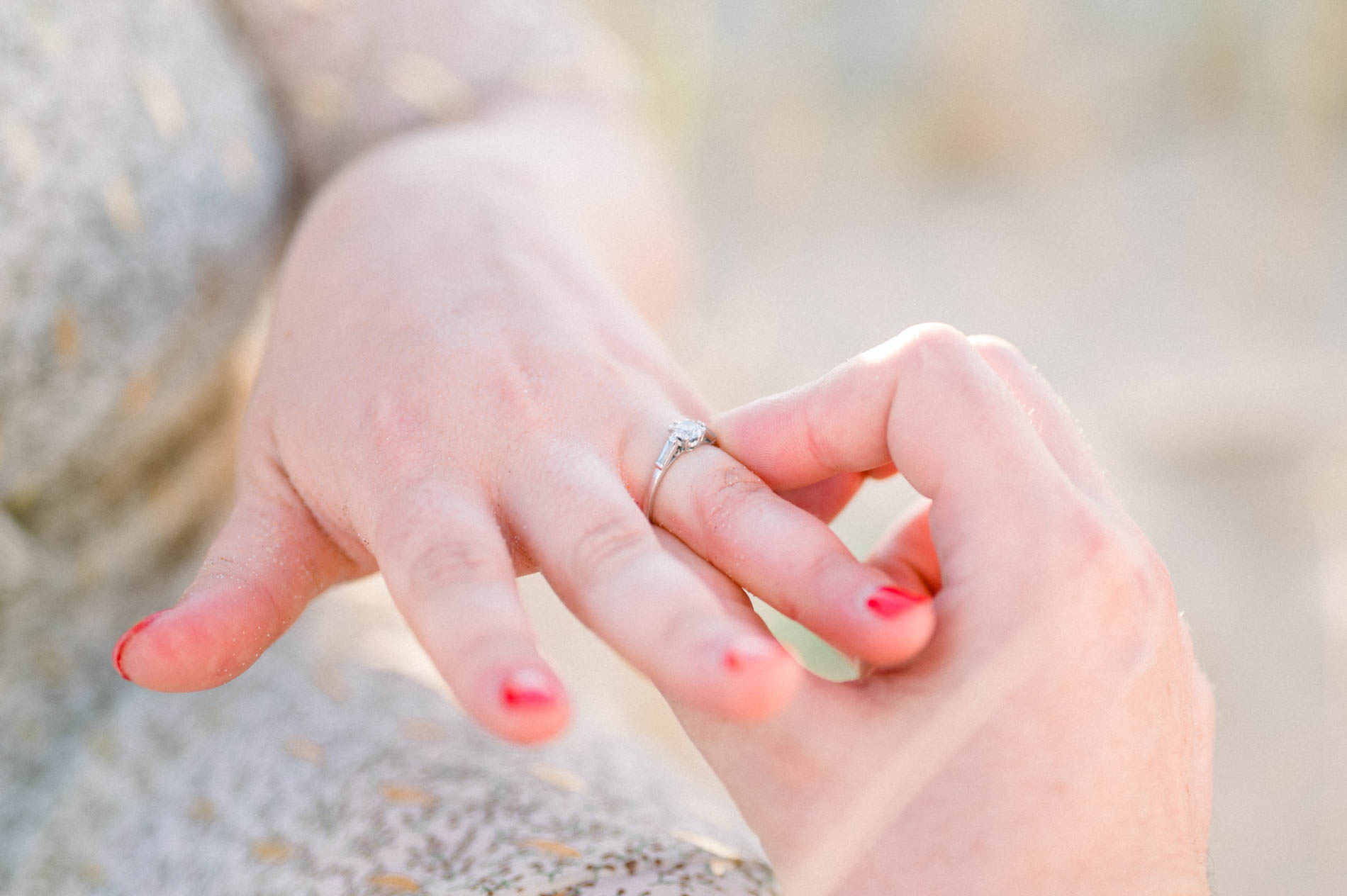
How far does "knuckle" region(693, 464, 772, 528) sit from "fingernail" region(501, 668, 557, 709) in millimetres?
150

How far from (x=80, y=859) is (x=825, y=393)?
60 centimetres

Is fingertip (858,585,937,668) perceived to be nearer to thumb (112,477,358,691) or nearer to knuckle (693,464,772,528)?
knuckle (693,464,772,528)

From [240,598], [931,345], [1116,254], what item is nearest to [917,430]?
[931,345]

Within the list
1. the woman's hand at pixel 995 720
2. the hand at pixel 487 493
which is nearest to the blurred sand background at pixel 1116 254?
the hand at pixel 487 493

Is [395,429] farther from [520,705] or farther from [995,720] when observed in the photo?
[995,720]

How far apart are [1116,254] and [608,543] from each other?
105 inches

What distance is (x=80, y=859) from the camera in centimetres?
67

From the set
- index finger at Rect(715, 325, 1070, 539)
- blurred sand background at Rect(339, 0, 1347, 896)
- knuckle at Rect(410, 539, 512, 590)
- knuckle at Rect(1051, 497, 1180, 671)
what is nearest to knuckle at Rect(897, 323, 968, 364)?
index finger at Rect(715, 325, 1070, 539)

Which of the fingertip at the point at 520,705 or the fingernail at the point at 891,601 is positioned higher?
the fingernail at the point at 891,601

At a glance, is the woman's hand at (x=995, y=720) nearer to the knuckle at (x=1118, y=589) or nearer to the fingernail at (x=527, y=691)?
the knuckle at (x=1118, y=589)

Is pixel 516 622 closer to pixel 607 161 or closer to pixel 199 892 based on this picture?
pixel 199 892

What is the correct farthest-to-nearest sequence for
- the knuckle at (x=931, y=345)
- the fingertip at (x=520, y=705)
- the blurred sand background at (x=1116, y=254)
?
the blurred sand background at (x=1116, y=254), the knuckle at (x=931, y=345), the fingertip at (x=520, y=705)

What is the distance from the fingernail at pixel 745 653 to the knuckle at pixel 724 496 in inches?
4.4

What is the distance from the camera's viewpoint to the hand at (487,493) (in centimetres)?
46
